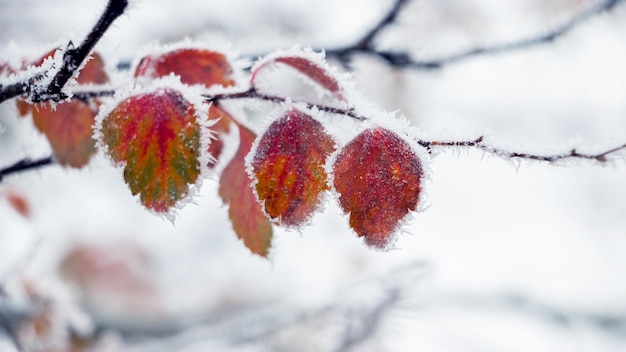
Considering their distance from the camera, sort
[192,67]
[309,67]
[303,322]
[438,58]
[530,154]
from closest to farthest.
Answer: [530,154] → [309,67] → [192,67] → [438,58] → [303,322]

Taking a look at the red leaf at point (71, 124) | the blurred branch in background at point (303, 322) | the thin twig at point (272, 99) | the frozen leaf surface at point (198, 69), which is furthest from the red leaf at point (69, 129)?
the blurred branch in background at point (303, 322)

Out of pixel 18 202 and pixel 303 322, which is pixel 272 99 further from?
pixel 303 322

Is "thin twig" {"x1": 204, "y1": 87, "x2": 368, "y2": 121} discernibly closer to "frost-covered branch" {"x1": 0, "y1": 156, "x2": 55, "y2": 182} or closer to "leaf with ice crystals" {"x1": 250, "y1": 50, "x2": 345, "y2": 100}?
"leaf with ice crystals" {"x1": 250, "y1": 50, "x2": 345, "y2": 100}

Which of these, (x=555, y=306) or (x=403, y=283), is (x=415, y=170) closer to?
(x=403, y=283)

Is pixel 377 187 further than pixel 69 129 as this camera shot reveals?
No

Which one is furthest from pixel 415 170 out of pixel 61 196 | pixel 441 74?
pixel 61 196

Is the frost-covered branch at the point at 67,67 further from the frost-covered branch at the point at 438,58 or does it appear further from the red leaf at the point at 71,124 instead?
the frost-covered branch at the point at 438,58

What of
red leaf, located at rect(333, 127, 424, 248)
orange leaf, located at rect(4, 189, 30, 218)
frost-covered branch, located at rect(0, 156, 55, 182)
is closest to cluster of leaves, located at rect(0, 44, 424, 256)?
red leaf, located at rect(333, 127, 424, 248)

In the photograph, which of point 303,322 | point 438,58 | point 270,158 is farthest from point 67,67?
point 303,322
